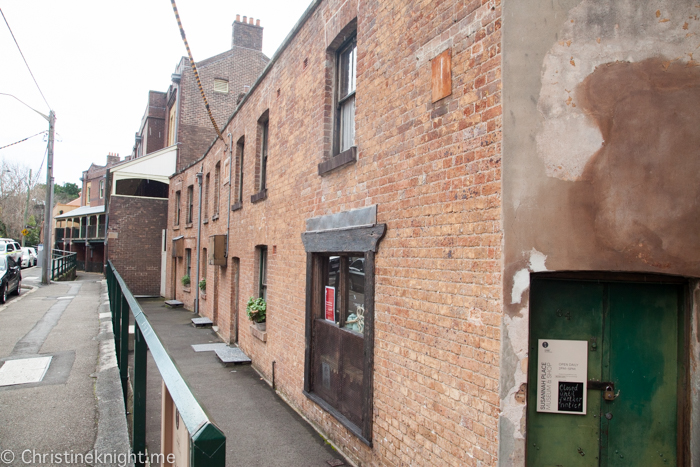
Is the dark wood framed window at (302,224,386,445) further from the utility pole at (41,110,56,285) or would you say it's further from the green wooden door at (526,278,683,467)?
the utility pole at (41,110,56,285)

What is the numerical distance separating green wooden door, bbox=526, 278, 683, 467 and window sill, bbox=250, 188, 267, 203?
21.9 feet

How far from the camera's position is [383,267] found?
4.97 metres

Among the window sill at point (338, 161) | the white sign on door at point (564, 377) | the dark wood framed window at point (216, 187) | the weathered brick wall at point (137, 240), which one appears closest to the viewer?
the white sign on door at point (564, 377)

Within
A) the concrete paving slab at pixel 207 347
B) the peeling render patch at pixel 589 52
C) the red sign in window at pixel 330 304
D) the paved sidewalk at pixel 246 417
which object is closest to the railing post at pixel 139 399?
the paved sidewalk at pixel 246 417

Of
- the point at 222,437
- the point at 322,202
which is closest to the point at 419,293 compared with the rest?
the point at 322,202

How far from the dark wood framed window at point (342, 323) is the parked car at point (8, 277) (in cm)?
1218

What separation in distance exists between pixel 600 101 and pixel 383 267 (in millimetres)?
2510

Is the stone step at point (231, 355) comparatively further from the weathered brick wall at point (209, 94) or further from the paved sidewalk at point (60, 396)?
the weathered brick wall at point (209, 94)

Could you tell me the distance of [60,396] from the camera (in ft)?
18.4

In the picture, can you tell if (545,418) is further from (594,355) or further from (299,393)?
(299,393)

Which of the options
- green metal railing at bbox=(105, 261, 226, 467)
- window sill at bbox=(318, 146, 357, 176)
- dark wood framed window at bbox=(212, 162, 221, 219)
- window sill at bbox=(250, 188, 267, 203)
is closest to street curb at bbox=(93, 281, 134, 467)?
green metal railing at bbox=(105, 261, 226, 467)

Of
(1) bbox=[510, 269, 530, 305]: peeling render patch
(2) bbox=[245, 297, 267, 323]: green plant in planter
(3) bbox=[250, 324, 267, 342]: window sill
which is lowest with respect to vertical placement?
(3) bbox=[250, 324, 267, 342]: window sill

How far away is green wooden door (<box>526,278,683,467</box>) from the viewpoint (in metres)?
3.59

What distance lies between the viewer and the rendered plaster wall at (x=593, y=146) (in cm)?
336
